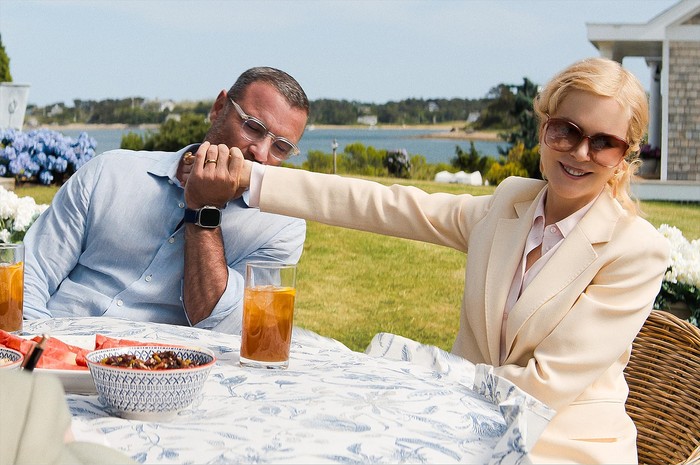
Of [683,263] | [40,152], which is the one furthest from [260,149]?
[40,152]

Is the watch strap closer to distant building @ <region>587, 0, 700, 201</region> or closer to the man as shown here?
the man

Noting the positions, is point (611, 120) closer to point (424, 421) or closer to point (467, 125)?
point (424, 421)

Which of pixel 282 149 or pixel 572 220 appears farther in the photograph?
pixel 282 149

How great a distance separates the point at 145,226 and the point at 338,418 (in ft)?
5.15

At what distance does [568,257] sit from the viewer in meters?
2.13

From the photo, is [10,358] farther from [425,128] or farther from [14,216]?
[425,128]

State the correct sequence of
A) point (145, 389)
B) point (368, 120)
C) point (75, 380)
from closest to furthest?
1. point (145, 389)
2. point (75, 380)
3. point (368, 120)

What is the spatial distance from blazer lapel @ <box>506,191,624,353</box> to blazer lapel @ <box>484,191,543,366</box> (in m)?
0.05

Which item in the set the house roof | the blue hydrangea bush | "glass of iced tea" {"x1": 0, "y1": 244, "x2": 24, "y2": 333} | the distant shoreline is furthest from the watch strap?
the distant shoreline

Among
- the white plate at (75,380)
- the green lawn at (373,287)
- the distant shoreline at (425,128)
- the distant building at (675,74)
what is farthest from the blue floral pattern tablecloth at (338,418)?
the distant shoreline at (425,128)

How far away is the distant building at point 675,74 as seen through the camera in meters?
14.6

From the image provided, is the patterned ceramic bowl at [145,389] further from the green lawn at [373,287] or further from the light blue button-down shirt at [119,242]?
the green lawn at [373,287]

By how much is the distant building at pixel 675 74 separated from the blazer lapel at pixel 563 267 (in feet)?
42.8

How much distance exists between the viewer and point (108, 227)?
9.19ft
